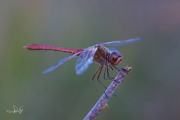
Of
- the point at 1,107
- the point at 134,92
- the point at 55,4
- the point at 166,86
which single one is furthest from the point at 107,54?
the point at 55,4

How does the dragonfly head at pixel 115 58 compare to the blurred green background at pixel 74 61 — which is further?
the blurred green background at pixel 74 61

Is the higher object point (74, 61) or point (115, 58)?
point (74, 61)

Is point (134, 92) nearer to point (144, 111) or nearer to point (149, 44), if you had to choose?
point (144, 111)

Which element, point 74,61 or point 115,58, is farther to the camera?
point 74,61

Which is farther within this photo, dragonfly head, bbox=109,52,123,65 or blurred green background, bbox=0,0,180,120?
blurred green background, bbox=0,0,180,120
